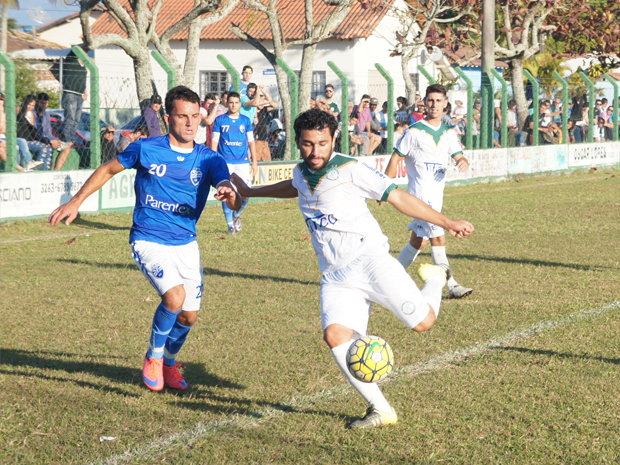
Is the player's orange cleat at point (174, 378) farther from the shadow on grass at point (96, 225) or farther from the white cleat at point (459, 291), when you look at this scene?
the shadow on grass at point (96, 225)

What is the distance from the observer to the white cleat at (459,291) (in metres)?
7.82

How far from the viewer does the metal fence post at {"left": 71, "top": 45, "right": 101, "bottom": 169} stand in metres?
14.2

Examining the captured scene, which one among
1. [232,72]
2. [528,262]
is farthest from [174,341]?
[232,72]

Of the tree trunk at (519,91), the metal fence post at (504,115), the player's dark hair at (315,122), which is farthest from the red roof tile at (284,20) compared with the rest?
the player's dark hair at (315,122)

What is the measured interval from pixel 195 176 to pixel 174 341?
1134 mm

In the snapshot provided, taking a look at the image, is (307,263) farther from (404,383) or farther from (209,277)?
(404,383)

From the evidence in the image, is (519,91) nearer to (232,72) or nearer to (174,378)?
(232,72)

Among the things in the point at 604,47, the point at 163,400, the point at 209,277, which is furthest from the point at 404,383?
the point at 604,47

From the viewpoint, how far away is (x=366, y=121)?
19391mm

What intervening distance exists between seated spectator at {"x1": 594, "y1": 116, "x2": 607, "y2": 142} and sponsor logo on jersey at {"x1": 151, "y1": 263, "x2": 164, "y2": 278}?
26.1m

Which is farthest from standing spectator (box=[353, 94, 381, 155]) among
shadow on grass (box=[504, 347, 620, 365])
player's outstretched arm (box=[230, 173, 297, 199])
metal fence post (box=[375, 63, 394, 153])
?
player's outstretched arm (box=[230, 173, 297, 199])

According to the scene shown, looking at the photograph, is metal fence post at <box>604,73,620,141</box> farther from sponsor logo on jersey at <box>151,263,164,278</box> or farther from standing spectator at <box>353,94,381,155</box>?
sponsor logo on jersey at <box>151,263,164,278</box>

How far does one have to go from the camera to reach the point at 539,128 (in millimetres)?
25250

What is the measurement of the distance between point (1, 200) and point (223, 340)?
314 inches
